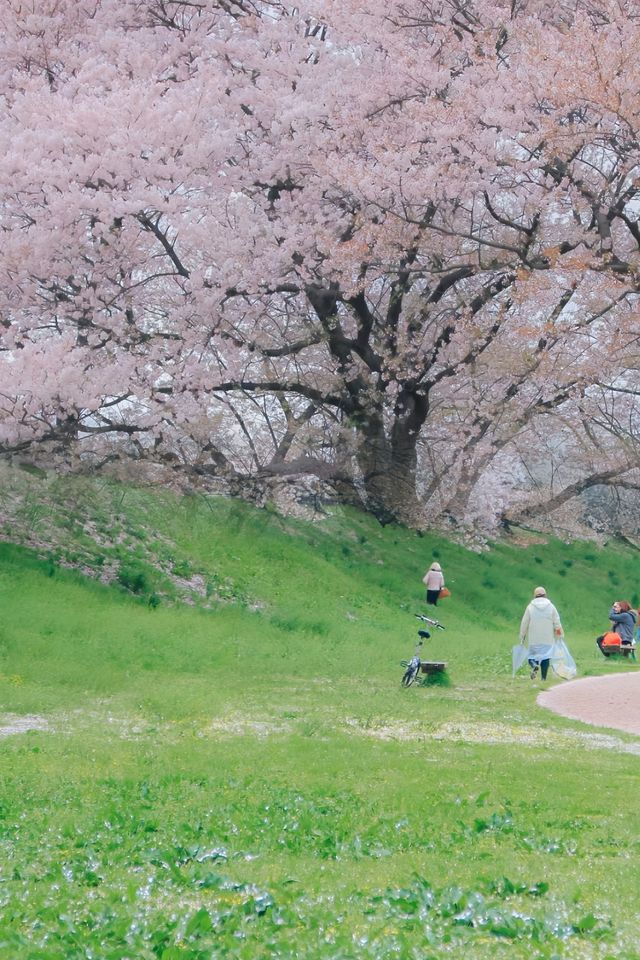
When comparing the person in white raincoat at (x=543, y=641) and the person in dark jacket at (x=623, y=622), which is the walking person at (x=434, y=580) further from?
the person in white raincoat at (x=543, y=641)

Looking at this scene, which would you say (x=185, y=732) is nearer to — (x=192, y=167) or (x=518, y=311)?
(x=192, y=167)

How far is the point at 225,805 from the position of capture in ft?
31.3

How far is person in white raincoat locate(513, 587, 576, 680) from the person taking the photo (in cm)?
1989

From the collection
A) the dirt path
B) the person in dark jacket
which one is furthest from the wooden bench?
the person in dark jacket

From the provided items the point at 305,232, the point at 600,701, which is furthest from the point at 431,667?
the point at 305,232

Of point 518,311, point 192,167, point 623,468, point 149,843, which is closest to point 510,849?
point 149,843

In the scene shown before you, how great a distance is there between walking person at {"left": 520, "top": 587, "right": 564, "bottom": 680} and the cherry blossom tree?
4.95 metres

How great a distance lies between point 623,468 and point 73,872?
29.7m

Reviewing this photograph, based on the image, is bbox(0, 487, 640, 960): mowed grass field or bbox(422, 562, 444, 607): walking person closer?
bbox(0, 487, 640, 960): mowed grass field

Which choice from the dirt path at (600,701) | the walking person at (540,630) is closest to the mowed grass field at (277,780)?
the dirt path at (600,701)

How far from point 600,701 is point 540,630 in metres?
2.50

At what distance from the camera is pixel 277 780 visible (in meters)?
10.9

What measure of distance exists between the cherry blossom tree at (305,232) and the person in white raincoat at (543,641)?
501 cm

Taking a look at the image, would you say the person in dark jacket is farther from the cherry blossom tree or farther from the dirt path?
the cherry blossom tree
